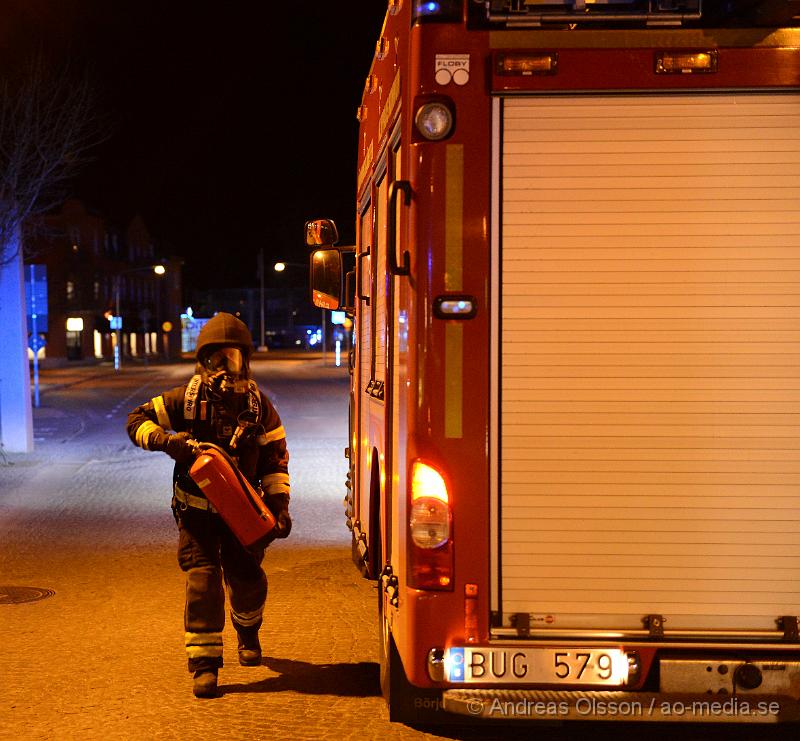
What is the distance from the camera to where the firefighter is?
5332 mm

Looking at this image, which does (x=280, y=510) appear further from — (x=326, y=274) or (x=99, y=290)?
(x=99, y=290)

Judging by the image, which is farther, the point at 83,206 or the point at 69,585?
the point at 83,206

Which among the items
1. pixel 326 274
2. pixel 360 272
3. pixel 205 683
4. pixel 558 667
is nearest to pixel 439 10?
pixel 558 667

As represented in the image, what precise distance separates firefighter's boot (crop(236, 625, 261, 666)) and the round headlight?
314 cm

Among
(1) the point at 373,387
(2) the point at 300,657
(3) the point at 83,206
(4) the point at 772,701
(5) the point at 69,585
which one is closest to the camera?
(4) the point at 772,701

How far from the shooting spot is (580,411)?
3893mm

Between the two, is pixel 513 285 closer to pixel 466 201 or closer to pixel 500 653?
pixel 466 201

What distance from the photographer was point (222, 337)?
5.48m

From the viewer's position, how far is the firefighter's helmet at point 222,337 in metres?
5.48

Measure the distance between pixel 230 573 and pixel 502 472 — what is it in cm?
229

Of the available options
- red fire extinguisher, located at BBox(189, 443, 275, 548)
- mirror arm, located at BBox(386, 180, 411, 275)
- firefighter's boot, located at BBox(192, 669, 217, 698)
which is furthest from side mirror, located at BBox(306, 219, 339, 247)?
mirror arm, located at BBox(386, 180, 411, 275)

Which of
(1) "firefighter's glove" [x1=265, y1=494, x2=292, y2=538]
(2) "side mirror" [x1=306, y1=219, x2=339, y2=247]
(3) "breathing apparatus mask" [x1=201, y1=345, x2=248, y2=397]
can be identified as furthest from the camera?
(2) "side mirror" [x1=306, y1=219, x2=339, y2=247]

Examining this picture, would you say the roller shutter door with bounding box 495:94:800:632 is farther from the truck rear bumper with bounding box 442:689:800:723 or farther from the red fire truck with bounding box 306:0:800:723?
the truck rear bumper with bounding box 442:689:800:723

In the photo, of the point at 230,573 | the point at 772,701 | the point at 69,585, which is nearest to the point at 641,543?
the point at 772,701
